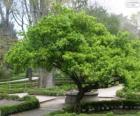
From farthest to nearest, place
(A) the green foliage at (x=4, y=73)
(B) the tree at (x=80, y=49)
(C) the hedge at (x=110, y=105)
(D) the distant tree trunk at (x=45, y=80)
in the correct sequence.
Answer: (A) the green foliage at (x=4, y=73)
(D) the distant tree trunk at (x=45, y=80)
(C) the hedge at (x=110, y=105)
(B) the tree at (x=80, y=49)

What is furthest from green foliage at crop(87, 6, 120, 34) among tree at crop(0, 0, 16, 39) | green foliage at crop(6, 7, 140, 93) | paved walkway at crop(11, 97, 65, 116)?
green foliage at crop(6, 7, 140, 93)

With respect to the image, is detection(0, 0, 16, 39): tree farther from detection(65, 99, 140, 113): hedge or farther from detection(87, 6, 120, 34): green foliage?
detection(65, 99, 140, 113): hedge

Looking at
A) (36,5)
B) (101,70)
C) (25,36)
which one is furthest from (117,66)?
(36,5)

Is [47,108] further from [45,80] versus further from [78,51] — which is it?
[45,80]

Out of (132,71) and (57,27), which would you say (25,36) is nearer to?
(57,27)

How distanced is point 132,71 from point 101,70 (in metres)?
1.48

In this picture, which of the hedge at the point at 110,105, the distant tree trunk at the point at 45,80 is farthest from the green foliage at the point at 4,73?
the hedge at the point at 110,105

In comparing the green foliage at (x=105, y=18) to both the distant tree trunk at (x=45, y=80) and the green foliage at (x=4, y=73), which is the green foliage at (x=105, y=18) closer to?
the distant tree trunk at (x=45, y=80)

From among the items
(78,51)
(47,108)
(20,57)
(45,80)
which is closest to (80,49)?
(78,51)

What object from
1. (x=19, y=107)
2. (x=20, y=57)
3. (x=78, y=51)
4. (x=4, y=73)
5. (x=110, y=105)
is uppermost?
(x=78, y=51)

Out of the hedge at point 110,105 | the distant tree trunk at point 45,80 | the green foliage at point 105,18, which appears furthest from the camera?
the green foliage at point 105,18

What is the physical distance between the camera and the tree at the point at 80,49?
60.0 ft

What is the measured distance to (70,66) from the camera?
60.9ft

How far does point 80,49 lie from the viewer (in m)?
18.8
